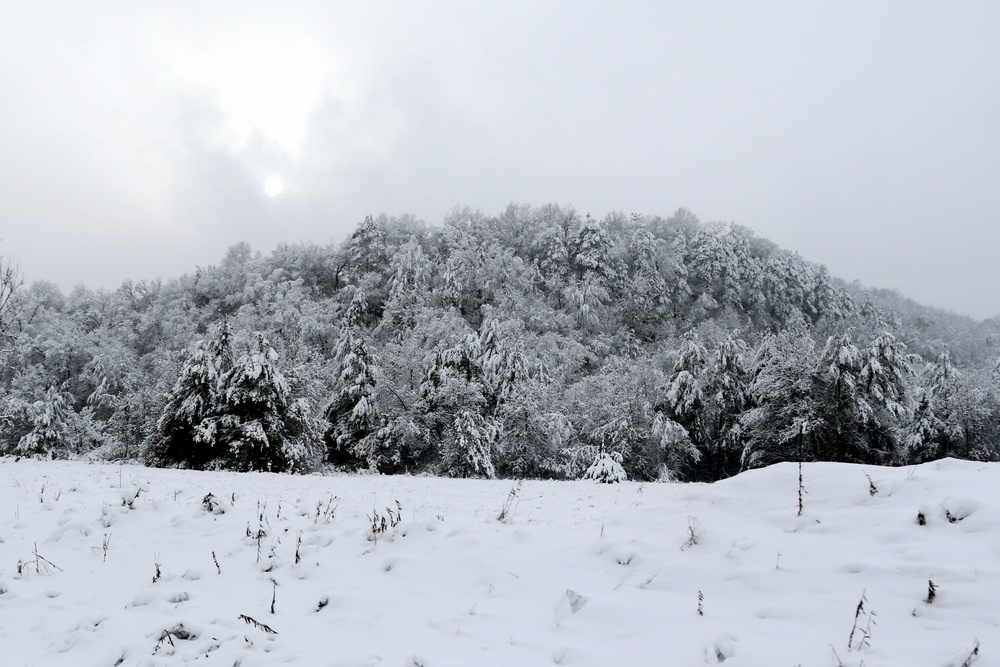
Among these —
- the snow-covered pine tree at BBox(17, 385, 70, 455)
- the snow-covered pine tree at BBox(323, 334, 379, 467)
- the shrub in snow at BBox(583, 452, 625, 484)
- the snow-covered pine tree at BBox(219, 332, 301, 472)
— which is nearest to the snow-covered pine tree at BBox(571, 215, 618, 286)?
the snow-covered pine tree at BBox(323, 334, 379, 467)

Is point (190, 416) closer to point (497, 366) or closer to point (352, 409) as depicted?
point (352, 409)

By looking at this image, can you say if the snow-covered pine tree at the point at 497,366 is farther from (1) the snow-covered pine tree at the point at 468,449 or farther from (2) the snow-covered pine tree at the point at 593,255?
(2) the snow-covered pine tree at the point at 593,255

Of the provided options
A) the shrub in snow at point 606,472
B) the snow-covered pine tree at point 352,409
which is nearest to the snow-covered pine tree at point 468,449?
the snow-covered pine tree at point 352,409

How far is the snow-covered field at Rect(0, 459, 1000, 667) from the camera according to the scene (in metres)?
4.42

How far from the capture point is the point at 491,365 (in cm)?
3244

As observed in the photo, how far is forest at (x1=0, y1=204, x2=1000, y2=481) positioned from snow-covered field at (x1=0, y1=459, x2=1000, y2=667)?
29.7 feet

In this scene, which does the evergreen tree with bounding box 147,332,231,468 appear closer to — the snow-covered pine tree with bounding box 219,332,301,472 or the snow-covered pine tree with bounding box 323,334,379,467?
the snow-covered pine tree with bounding box 219,332,301,472

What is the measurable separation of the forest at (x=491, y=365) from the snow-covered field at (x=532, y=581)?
9051mm

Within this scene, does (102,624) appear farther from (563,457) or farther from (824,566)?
(563,457)

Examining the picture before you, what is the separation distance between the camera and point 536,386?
31.3 metres

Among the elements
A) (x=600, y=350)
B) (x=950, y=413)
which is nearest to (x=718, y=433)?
(x=950, y=413)

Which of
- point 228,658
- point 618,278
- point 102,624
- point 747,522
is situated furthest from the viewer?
point 618,278

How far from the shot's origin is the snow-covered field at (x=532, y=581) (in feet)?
14.5

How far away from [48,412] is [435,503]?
31540 mm
